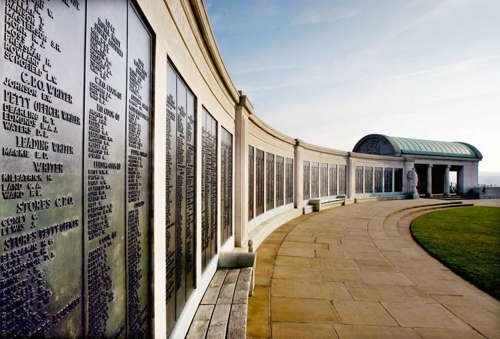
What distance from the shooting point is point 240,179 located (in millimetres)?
8102

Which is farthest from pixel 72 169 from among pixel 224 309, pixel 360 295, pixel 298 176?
pixel 298 176

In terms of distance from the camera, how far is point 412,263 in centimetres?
853

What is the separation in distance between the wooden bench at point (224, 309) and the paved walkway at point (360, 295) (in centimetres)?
51

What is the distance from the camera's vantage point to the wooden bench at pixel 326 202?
18.8 metres

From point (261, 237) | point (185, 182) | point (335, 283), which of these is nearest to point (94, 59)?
point (185, 182)

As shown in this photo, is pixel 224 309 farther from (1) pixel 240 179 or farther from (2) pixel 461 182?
(2) pixel 461 182

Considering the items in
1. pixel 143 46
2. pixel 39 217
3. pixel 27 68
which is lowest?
pixel 39 217

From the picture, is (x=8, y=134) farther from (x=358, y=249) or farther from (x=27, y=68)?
(x=358, y=249)

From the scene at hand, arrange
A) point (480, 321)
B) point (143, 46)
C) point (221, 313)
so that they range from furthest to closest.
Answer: point (480, 321)
point (221, 313)
point (143, 46)

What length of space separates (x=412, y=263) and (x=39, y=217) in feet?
30.9

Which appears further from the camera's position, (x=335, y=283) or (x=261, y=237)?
(x=261, y=237)

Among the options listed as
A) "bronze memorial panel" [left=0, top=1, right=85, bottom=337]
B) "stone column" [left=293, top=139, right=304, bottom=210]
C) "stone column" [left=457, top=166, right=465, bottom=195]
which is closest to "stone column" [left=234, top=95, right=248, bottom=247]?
"bronze memorial panel" [left=0, top=1, right=85, bottom=337]

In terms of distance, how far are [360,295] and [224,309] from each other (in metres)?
3.21

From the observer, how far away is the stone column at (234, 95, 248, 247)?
26.3 ft
